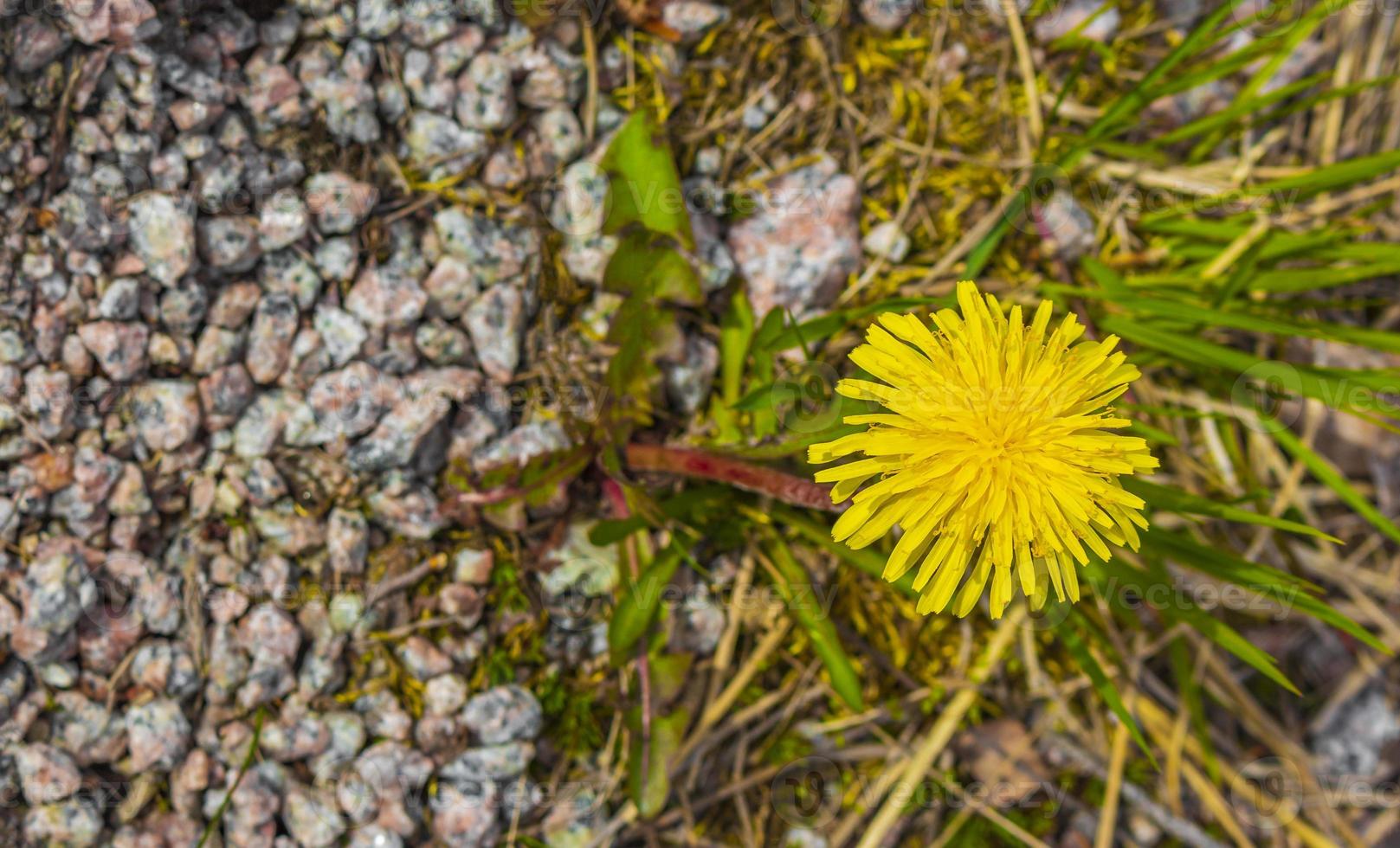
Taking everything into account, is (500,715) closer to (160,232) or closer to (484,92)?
(160,232)

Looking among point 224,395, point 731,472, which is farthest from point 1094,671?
point 224,395

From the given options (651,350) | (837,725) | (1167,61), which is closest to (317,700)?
(651,350)

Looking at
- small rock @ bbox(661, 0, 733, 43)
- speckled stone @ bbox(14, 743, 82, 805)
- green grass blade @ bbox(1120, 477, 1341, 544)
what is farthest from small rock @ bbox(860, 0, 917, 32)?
speckled stone @ bbox(14, 743, 82, 805)

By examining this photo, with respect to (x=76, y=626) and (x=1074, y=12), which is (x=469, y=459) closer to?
(x=76, y=626)

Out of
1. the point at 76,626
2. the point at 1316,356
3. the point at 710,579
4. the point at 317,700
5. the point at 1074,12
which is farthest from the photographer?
the point at 1316,356

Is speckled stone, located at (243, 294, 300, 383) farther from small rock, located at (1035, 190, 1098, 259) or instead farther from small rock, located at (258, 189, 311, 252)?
small rock, located at (1035, 190, 1098, 259)
